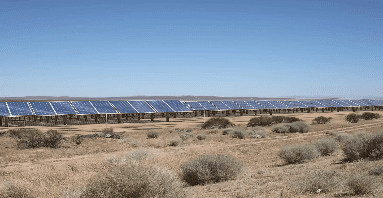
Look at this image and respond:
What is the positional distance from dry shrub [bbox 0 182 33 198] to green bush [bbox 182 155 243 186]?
5.72m

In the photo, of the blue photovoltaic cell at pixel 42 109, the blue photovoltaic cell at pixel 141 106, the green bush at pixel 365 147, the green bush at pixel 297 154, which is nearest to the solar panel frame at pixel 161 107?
the blue photovoltaic cell at pixel 141 106

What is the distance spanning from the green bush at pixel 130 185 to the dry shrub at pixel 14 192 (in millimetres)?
→ 3441

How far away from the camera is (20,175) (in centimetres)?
1248

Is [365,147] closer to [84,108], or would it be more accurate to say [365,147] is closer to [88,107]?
[84,108]

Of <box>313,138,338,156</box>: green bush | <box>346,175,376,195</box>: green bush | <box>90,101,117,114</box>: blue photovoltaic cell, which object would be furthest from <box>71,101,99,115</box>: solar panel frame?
<box>346,175,376,195</box>: green bush

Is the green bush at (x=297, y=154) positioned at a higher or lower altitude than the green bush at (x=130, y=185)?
lower

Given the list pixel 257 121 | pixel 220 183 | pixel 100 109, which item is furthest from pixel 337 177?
pixel 100 109

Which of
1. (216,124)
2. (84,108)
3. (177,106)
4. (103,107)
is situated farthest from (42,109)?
(216,124)

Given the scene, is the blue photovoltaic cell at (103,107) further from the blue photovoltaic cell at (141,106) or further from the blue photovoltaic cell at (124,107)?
the blue photovoltaic cell at (141,106)

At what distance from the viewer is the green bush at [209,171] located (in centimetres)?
1144

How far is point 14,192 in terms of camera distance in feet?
29.9

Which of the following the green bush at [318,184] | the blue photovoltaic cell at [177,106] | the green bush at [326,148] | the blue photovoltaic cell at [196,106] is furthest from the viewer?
the blue photovoltaic cell at [196,106]

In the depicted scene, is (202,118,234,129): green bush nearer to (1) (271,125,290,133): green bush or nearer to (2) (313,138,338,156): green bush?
(1) (271,125,290,133): green bush

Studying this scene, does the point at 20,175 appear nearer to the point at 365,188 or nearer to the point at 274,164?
the point at 274,164
